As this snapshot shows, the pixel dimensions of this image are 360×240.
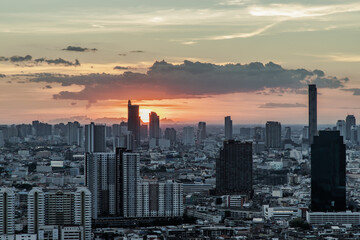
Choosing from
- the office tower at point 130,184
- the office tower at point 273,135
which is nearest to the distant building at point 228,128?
the office tower at point 273,135

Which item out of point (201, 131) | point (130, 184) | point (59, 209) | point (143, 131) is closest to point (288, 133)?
point (201, 131)

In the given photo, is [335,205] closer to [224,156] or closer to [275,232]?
[275,232]

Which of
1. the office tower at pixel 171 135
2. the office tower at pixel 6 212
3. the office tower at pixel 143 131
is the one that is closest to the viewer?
the office tower at pixel 6 212

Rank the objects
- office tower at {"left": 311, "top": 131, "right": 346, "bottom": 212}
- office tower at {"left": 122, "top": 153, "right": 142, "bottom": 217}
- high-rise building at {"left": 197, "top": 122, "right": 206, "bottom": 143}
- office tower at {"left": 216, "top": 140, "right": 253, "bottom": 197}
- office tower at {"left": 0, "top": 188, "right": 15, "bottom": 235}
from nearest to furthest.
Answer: office tower at {"left": 0, "top": 188, "right": 15, "bottom": 235}
office tower at {"left": 122, "top": 153, "right": 142, "bottom": 217}
office tower at {"left": 311, "top": 131, "right": 346, "bottom": 212}
office tower at {"left": 216, "top": 140, "right": 253, "bottom": 197}
high-rise building at {"left": 197, "top": 122, "right": 206, "bottom": 143}

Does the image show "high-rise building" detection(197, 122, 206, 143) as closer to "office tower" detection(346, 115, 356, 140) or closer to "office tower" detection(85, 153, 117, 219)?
"office tower" detection(346, 115, 356, 140)

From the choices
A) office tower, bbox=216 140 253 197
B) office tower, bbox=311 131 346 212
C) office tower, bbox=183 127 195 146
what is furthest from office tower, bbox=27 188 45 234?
office tower, bbox=183 127 195 146

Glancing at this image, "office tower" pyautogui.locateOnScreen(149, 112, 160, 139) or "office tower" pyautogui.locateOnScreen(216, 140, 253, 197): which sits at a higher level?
"office tower" pyautogui.locateOnScreen(149, 112, 160, 139)

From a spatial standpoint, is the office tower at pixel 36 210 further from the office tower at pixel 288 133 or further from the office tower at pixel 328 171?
the office tower at pixel 288 133
